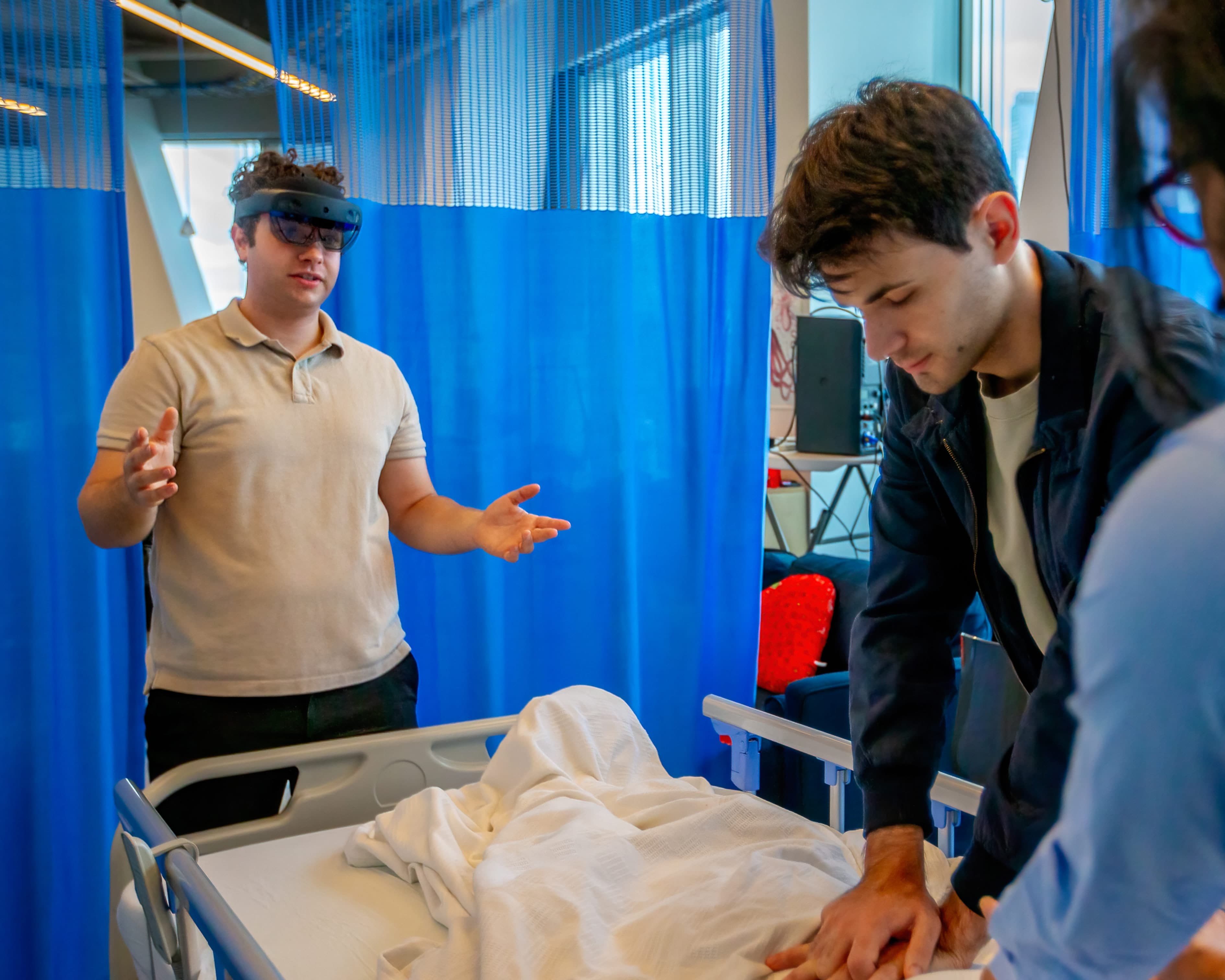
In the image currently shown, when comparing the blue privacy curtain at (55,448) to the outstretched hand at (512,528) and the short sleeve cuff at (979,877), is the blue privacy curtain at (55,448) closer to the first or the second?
the outstretched hand at (512,528)

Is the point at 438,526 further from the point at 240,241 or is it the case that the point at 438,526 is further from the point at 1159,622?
the point at 1159,622

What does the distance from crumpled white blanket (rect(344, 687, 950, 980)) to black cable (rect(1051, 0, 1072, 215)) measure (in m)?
2.18

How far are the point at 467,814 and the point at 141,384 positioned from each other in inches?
36.6

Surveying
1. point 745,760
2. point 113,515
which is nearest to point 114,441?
point 113,515

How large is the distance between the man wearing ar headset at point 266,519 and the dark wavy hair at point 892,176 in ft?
2.75

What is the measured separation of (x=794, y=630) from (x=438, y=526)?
163cm

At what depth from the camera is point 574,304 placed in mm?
2523

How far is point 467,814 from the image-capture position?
5.20ft

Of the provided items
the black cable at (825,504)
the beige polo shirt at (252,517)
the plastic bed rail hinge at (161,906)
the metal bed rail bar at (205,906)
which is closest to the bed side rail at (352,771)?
the beige polo shirt at (252,517)

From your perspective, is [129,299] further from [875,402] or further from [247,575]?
[875,402]

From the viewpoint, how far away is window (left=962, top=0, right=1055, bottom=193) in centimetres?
350

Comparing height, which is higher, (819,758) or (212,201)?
(212,201)

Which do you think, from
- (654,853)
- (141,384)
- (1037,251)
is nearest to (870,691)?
(654,853)

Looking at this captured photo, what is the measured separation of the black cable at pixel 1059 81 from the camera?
286 cm
